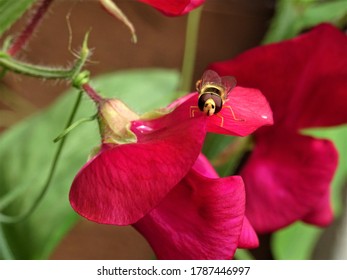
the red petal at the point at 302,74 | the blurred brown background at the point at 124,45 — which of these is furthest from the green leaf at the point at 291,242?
the red petal at the point at 302,74

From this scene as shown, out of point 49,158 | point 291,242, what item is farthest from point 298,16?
point 291,242

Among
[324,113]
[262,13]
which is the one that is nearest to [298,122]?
[324,113]

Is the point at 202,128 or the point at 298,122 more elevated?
the point at 202,128

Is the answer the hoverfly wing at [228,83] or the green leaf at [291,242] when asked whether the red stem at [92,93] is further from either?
the green leaf at [291,242]

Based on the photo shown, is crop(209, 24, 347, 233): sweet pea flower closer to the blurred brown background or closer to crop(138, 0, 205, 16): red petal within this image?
crop(138, 0, 205, 16): red petal

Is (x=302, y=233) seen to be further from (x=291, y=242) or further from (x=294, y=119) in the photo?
(x=294, y=119)
